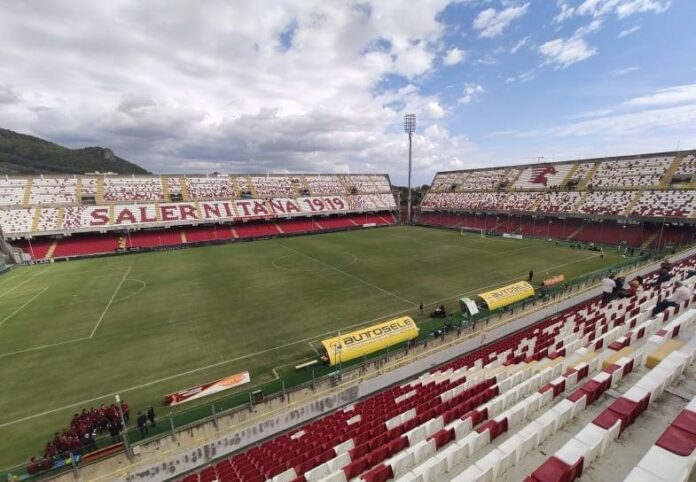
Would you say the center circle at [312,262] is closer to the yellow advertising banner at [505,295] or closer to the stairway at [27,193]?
the yellow advertising banner at [505,295]

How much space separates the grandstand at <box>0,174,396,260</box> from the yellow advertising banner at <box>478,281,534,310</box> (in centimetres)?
4612

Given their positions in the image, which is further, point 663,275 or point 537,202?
point 537,202

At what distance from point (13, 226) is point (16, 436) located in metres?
48.2

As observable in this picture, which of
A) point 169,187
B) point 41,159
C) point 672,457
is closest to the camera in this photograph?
point 672,457

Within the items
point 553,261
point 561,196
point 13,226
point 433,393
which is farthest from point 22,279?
point 561,196

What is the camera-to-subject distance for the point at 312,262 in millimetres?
40344

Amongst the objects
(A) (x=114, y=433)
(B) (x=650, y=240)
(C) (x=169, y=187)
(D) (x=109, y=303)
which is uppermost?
(C) (x=169, y=187)

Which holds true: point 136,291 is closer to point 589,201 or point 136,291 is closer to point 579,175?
point 589,201

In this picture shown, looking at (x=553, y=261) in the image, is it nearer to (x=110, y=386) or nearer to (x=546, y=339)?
(x=546, y=339)

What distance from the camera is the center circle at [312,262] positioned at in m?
37.3

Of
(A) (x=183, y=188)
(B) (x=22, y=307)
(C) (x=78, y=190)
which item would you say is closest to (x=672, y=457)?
(B) (x=22, y=307)

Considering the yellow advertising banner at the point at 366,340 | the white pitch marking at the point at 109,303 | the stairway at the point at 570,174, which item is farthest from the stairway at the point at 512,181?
the white pitch marking at the point at 109,303

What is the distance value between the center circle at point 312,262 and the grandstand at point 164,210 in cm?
1995

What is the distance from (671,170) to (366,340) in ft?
201
